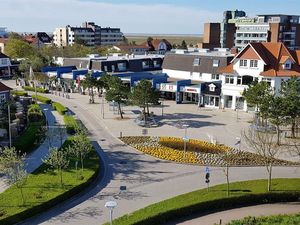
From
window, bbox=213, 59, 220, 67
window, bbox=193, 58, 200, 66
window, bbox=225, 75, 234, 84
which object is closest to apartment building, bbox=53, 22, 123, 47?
window, bbox=193, 58, 200, 66

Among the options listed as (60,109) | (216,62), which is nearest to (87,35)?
(216,62)

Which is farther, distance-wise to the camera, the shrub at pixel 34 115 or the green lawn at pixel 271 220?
the shrub at pixel 34 115

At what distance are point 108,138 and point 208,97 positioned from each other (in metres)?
21.1

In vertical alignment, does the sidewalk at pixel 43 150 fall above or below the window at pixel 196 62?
below

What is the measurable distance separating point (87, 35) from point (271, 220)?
14172 cm

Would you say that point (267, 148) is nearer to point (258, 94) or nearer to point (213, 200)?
point (213, 200)

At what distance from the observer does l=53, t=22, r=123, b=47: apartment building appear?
154m

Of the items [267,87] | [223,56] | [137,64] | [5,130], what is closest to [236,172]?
[267,87]

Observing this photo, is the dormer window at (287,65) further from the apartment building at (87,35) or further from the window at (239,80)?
the apartment building at (87,35)

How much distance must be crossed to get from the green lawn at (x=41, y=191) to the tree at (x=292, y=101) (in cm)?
1796

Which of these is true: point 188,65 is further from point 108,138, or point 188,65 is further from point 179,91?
point 108,138

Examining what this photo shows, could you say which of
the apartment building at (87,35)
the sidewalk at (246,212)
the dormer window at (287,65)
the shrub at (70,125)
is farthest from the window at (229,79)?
the apartment building at (87,35)

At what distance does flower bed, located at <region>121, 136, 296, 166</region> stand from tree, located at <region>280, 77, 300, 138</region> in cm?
612

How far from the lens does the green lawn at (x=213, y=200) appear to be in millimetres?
21906
